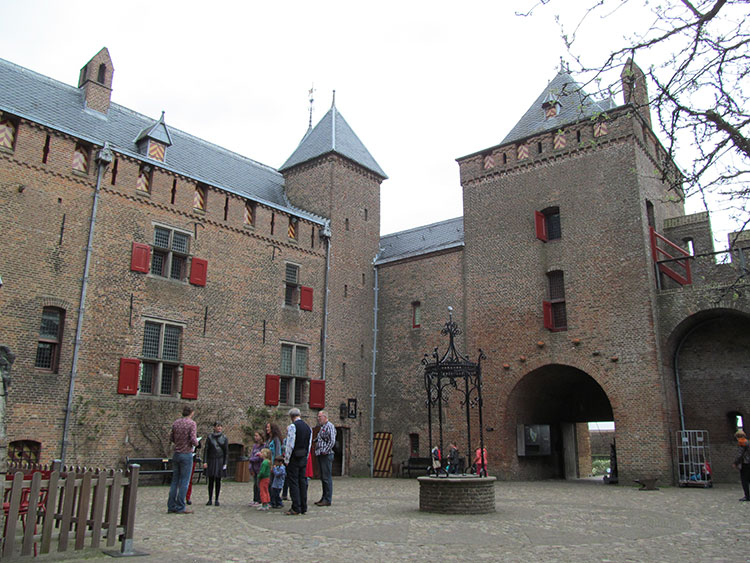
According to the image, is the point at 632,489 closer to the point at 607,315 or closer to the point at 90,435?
the point at 607,315

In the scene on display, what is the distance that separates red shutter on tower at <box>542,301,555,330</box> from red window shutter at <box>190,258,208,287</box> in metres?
11.1

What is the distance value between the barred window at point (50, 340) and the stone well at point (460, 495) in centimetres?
1067

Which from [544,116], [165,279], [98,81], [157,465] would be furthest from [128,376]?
[544,116]

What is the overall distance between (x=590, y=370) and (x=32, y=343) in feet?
52.1

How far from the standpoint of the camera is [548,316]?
20.4m

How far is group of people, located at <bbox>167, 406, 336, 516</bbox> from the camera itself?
9781mm

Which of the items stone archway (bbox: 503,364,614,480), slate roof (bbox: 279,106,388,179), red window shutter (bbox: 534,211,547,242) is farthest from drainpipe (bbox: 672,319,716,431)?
slate roof (bbox: 279,106,388,179)

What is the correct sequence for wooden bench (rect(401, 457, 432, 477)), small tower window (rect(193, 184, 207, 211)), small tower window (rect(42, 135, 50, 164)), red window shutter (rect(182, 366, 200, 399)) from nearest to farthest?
1. small tower window (rect(42, 135, 50, 164))
2. red window shutter (rect(182, 366, 200, 399))
3. small tower window (rect(193, 184, 207, 211))
4. wooden bench (rect(401, 457, 432, 477))

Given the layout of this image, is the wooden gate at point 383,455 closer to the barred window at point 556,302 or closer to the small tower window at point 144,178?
the barred window at point 556,302

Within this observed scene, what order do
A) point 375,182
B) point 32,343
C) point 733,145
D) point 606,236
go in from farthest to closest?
point 375,182, point 606,236, point 32,343, point 733,145

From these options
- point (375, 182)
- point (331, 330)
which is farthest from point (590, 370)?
point (375, 182)

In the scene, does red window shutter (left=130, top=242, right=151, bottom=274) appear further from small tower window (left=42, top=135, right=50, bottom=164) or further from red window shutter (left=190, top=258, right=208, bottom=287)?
small tower window (left=42, top=135, right=50, bottom=164)

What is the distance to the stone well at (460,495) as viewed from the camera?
33.4ft

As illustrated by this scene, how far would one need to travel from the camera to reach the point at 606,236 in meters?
20.0
